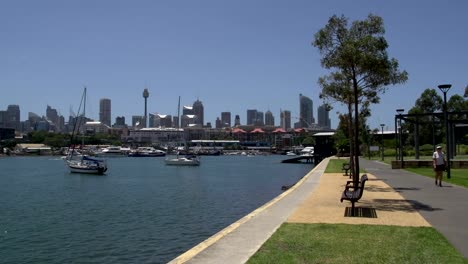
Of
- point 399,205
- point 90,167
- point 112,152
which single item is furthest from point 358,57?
point 112,152

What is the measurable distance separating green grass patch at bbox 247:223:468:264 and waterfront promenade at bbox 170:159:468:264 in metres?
0.29

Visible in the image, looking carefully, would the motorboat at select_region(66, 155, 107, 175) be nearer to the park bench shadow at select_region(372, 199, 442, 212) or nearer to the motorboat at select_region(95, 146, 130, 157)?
the park bench shadow at select_region(372, 199, 442, 212)

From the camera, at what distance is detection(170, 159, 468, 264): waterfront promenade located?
31.2ft

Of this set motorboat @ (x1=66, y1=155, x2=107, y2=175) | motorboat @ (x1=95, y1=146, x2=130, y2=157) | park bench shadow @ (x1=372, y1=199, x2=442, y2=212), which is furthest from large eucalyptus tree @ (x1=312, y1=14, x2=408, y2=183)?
motorboat @ (x1=95, y1=146, x2=130, y2=157)

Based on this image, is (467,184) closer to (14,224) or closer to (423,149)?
(14,224)

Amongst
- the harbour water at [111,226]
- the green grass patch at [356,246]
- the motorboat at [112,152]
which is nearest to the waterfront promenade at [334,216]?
the green grass patch at [356,246]

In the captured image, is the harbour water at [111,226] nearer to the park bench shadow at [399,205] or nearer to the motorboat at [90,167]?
the park bench shadow at [399,205]

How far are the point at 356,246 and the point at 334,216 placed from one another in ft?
13.8

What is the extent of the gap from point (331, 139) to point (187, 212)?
8995 cm

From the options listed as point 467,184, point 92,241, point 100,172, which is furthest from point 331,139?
point 92,241

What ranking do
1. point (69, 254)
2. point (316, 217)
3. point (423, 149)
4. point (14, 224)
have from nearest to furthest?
1. point (316, 217)
2. point (69, 254)
3. point (14, 224)
4. point (423, 149)

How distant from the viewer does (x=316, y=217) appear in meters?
13.4

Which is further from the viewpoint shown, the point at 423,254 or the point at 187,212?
the point at 187,212

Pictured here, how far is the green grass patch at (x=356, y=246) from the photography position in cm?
846
